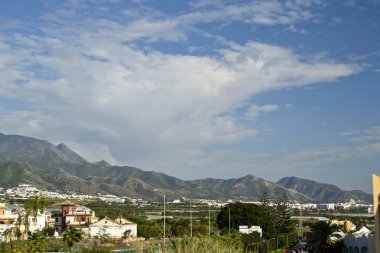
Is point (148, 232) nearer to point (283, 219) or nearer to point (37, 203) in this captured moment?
point (283, 219)

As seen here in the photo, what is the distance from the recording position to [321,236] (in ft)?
148

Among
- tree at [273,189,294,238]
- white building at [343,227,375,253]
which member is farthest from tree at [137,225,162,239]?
white building at [343,227,375,253]

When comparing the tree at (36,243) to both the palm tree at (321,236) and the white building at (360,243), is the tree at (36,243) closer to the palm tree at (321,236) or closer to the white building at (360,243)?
the white building at (360,243)

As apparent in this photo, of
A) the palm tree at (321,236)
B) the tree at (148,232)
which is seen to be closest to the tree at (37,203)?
the palm tree at (321,236)

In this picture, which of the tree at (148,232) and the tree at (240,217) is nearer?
the tree at (148,232)

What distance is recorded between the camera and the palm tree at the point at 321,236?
45062 mm

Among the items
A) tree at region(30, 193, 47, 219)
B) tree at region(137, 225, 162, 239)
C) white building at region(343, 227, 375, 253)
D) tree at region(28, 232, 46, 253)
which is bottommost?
tree at region(137, 225, 162, 239)

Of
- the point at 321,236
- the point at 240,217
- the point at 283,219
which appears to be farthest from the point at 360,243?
the point at 283,219

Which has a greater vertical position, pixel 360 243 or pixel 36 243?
pixel 36 243

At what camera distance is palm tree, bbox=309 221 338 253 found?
45.1 m

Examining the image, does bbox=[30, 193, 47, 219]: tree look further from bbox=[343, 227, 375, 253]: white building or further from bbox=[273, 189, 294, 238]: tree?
bbox=[273, 189, 294, 238]: tree

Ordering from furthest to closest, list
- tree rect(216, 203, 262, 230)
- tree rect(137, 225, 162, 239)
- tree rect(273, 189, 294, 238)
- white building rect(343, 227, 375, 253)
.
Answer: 1. tree rect(273, 189, 294, 238)
2. tree rect(216, 203, 262, 230)
3. tree rect(137, 225, 162, 239)
4. white building rect(343, 227, 375, 253)

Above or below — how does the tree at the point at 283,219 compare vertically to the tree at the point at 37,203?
below

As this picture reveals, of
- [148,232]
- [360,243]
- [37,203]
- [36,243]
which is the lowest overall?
[148,232]
